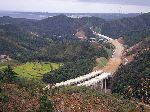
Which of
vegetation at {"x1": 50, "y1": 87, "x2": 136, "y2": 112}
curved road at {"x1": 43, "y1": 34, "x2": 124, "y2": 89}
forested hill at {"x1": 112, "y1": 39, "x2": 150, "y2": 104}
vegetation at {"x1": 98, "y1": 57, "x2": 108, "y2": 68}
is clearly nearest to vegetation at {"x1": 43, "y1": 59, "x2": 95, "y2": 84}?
vegetation at {"x1": 98, "y1": 57, "x2": 108, "y2": 68}

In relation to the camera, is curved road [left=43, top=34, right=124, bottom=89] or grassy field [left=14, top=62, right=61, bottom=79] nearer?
curved road [left=43, top=34, right=124, bottom=89]

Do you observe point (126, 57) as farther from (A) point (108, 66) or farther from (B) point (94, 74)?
(B) point (94, 74)

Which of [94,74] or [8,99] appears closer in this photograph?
[8,99]

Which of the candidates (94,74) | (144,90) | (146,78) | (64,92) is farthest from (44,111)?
(94,74)

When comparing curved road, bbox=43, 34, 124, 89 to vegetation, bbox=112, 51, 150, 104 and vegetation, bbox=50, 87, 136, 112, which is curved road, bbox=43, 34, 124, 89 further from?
vegetation, bbox=50, 87, 136, 112

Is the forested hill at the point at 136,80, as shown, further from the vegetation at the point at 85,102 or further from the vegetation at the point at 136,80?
the vegetation at the point at 85,102

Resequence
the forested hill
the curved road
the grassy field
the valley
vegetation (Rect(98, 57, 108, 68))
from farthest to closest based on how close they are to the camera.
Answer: vegetation (Rect(98, 57, 108, 68))
the grassy field
the curved road
the forested hill
the valley

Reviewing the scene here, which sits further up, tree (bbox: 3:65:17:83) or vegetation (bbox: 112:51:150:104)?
tree (bbox: 3:65:17:83)

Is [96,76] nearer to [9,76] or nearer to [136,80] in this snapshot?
[136,80]
